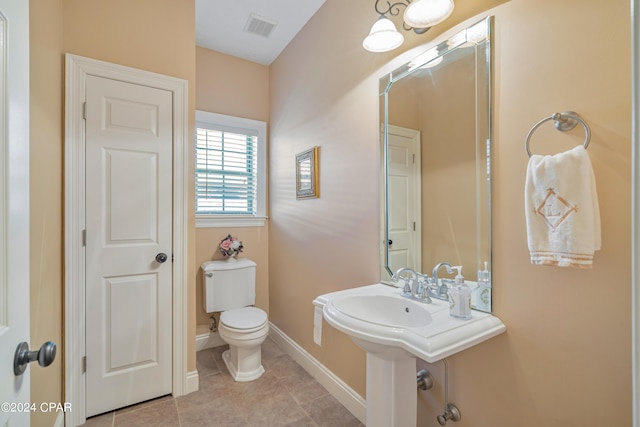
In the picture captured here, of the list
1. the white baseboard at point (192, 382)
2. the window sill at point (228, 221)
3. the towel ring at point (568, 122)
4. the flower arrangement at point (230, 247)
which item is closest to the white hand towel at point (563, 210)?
the towel ring at point (568, 122)

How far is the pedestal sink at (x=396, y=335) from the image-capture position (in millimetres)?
1007

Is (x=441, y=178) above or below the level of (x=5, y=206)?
above

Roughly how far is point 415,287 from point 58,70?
2.30 meters

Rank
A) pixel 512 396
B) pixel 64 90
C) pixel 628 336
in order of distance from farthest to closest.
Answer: pixel 64 90 < pixel 512 396 < pixel 628 336

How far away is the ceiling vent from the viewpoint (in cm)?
234

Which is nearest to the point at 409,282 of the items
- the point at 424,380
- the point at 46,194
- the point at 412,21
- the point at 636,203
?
the point at 424,380

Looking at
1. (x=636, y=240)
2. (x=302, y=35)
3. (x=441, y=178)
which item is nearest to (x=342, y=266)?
(x=441, y=178)

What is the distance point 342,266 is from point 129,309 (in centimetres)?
143

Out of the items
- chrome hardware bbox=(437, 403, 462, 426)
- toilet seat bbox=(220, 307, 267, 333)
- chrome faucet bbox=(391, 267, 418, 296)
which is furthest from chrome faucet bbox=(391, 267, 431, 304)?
toilet seat bbox=(220, 307, 267, 333)

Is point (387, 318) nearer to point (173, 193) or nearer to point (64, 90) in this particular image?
point (173, 193)

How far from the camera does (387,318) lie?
1.44 m

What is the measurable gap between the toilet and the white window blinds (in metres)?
0.56

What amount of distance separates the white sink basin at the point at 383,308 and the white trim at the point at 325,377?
2.36ft

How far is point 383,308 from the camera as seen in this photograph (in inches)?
57.4
